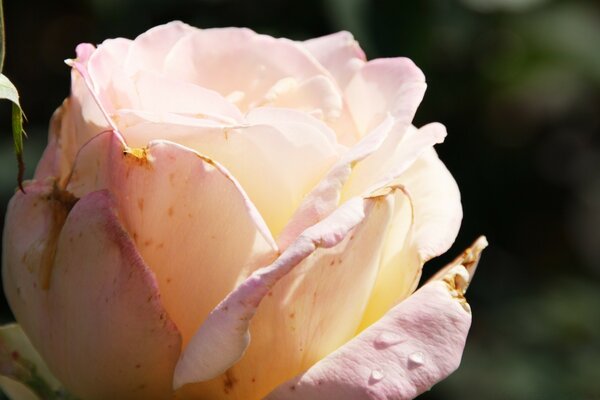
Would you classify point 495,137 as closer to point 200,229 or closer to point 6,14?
point 6,14

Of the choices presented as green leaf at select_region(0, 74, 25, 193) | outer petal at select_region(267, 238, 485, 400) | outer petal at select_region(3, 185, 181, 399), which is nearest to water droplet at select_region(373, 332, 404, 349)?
outer petal at select_region(267, 238, 485, 400)

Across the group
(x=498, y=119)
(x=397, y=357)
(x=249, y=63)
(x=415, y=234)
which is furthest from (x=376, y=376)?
(x=498, y=119)

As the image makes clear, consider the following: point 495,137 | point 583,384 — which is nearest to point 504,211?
point 495,137

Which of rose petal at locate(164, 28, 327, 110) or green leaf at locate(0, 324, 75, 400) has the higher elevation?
rose petal at locate(164, 28, 327, 110)

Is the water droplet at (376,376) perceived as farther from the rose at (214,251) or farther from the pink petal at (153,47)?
the pink petal at (153,47)

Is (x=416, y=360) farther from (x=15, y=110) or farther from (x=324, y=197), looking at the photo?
(x=15, y=110)

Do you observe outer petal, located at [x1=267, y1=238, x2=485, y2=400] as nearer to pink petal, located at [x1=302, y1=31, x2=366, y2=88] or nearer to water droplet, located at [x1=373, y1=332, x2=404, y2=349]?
water droplet, located at [x1=373, y1=332, x2=404, y2=349]

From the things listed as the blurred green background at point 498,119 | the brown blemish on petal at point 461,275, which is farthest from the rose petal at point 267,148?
the blurred green background at point 498,119
